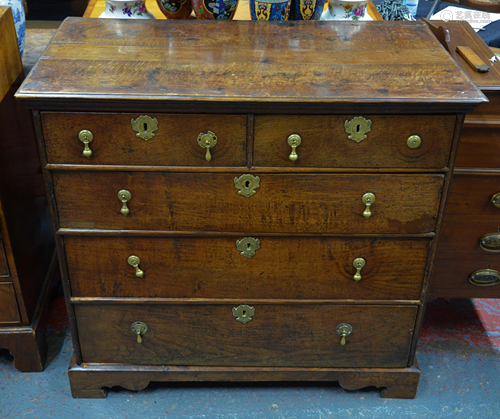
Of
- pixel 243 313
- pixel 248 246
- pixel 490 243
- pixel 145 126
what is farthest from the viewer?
pixel 490 243

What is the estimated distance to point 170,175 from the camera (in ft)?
4.94

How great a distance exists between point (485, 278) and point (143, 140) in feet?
4.25

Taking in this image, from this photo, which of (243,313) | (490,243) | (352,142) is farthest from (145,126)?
(490,243)

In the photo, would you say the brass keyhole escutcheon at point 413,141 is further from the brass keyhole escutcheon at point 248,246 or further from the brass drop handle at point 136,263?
the brass drop handle at point 136,263

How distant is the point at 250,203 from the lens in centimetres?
155

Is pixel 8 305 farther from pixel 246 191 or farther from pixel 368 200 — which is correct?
pixel 368 200

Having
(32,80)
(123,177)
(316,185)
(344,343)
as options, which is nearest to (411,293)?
(344,343)

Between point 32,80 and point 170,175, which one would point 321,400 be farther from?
point 32,80

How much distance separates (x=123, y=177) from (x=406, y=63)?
0.83 metres

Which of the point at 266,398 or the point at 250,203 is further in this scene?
the point at 266,398

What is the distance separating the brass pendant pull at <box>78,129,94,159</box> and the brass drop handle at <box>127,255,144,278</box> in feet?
1.15

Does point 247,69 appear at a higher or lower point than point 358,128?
higher

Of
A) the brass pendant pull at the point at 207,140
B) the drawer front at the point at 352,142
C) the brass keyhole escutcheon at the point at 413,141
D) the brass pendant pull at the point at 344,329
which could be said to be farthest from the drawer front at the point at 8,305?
the brass keyhole escutcheon at the point at 413,141

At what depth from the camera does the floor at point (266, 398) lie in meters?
1.87
